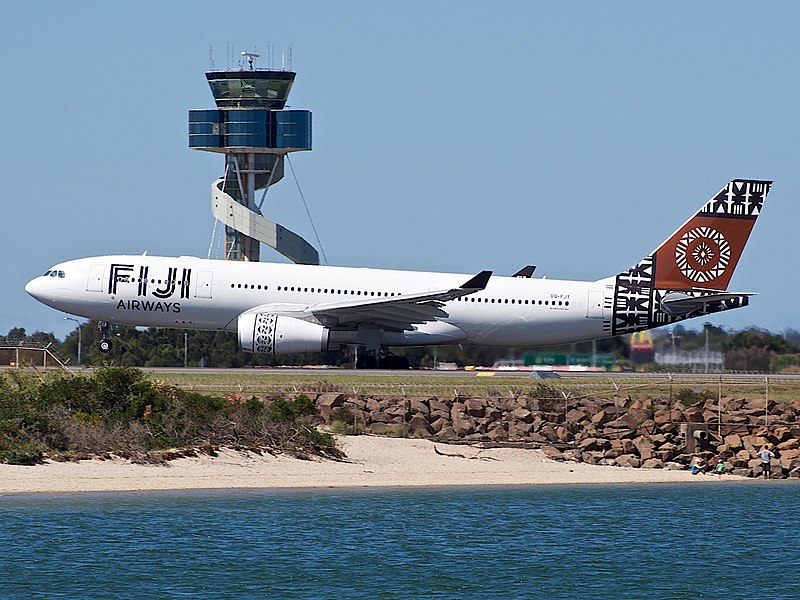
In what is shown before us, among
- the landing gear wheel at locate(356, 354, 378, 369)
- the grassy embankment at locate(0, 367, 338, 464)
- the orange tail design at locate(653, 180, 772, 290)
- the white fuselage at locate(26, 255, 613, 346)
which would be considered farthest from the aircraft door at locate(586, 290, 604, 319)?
the grassy embankment at locate(0, 367, 338, 464)

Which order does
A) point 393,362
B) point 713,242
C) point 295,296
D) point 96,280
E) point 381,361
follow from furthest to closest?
point 713,242 → point 393,362 → point 381,361 → point 295,296 → point 96,280

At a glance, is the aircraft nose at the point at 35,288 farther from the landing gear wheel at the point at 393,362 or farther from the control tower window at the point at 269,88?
the control tower window at the point at 269,88

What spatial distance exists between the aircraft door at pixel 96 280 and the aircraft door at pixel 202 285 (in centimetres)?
344

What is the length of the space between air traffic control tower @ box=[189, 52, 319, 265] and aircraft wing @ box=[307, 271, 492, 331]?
177ft

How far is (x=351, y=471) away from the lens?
130ft

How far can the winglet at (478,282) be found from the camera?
49.3 meters

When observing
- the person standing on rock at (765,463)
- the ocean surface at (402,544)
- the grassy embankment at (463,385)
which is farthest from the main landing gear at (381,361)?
the person standing on rock at (765,463)

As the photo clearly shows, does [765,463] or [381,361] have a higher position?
[381,361]

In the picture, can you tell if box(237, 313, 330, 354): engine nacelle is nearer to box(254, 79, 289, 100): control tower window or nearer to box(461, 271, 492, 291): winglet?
box(461, 271, 492, 291): winglet

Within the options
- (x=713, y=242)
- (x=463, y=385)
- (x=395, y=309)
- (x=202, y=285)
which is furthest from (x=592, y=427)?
(x=202, y=285)

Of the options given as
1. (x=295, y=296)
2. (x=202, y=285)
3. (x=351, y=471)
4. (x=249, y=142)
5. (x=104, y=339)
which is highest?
(x=249, y=142)

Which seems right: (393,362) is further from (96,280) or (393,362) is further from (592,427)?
(592,427)

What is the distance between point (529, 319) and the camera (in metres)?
53.2

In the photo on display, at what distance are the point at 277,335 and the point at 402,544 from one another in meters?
20.2
